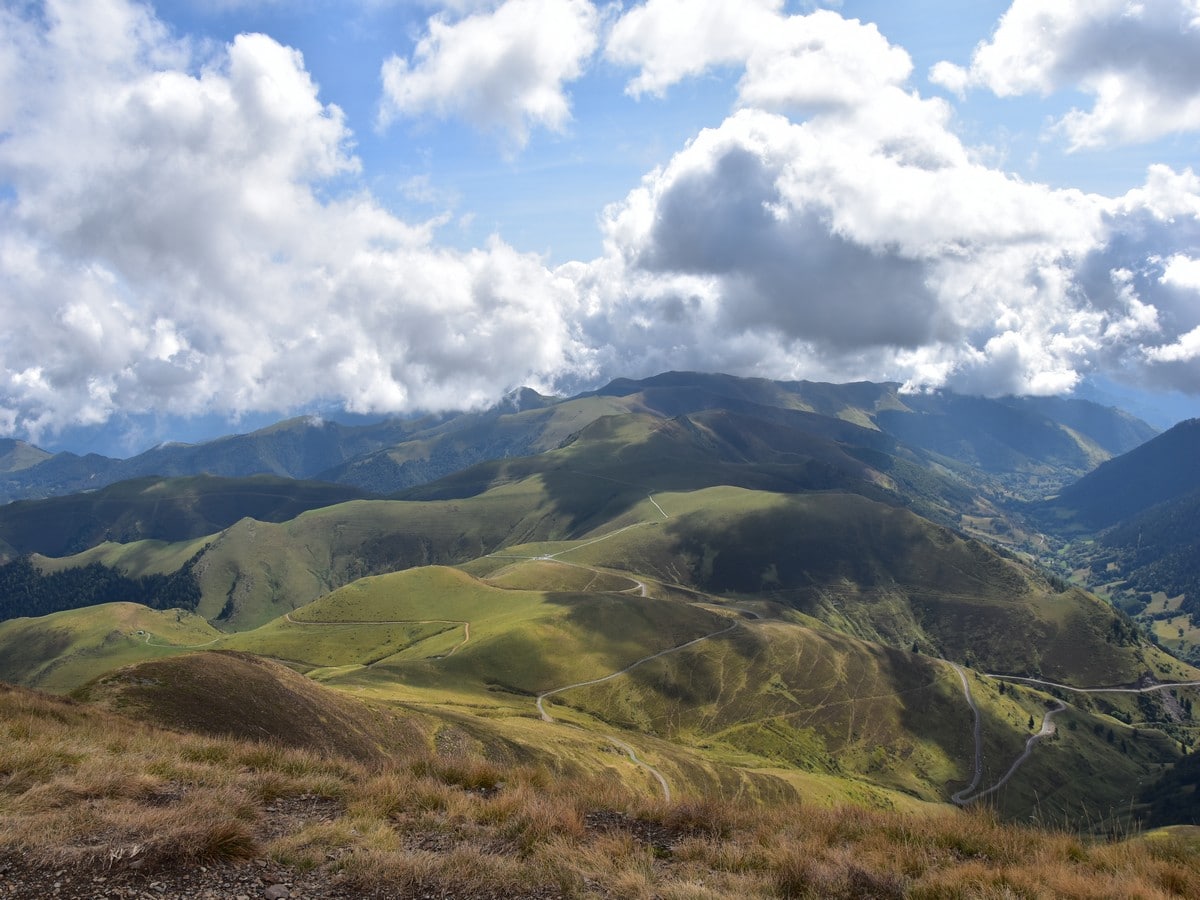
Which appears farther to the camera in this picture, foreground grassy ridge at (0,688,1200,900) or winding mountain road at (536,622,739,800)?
winding mountain road at (536,622,739,800)

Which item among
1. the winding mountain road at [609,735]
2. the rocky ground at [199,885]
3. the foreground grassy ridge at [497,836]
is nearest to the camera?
the rocky ground at [199,885]

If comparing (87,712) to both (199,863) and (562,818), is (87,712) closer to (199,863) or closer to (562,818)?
(199,863)

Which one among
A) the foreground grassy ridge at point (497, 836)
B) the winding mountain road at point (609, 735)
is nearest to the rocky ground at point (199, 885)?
the foreground grassy ridge at point (497, 836)

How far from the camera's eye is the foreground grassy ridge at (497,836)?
13.1m

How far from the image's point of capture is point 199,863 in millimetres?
13008

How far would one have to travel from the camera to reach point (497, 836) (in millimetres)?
15875

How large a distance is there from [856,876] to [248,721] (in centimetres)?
3925

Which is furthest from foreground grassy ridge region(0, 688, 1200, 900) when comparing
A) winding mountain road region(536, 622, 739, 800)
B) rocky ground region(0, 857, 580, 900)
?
winding mountain road region(536, 622, 739, 800)

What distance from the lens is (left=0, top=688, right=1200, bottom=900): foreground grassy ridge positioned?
13133 millimetres

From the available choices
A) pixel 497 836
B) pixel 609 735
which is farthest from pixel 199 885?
pixel 609 735

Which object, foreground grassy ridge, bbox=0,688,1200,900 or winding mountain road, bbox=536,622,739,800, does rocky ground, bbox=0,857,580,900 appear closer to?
foreground grassy ridge, bbox=0,688,1200,900

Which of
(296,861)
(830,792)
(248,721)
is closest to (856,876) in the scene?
(296,861)

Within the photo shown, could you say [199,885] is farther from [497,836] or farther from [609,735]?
[609,735]

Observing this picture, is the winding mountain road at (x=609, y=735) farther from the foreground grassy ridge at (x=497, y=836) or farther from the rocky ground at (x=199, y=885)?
the rocky ground at (x=199, y=885)
